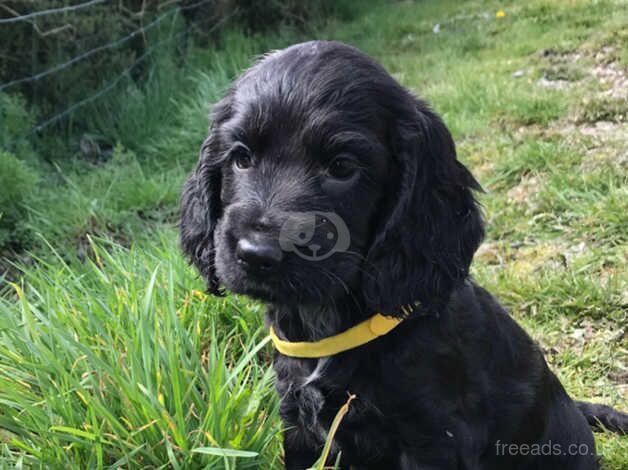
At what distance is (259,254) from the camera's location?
5.93ft

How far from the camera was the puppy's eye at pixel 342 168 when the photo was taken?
1.98 m

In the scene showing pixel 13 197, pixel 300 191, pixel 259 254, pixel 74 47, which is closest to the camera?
pixel 259 254

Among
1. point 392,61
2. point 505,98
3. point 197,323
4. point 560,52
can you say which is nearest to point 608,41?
point 560,52

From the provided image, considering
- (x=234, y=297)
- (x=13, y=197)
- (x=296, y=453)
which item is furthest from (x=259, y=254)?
(x=13, y=197)

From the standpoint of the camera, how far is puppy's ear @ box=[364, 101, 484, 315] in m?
2.07

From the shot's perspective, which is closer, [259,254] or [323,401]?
[259,254]

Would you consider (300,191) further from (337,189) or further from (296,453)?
(296,453)

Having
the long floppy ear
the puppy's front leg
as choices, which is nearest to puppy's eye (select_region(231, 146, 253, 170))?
the long floppy ear

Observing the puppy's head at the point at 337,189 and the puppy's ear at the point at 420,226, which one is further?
the puppy's ear at the point at 420,226

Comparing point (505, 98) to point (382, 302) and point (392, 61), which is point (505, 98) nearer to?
point (392, 61)

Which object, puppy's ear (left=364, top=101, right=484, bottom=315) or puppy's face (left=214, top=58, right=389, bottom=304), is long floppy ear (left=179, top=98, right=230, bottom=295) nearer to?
puppy's face (left=214, top=58, right=389, bottom=304)

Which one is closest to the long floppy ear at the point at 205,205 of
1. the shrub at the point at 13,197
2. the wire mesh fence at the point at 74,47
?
the shrub at the point at 13,197

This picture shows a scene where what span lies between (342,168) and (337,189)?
61mm

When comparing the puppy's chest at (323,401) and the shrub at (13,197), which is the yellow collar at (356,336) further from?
the shrub at (13,197)
